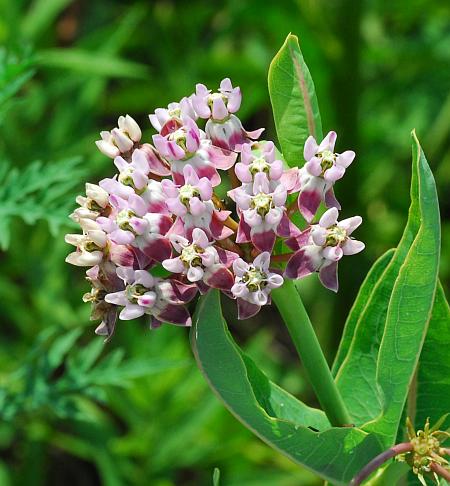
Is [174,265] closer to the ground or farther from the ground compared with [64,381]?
farther from the ground

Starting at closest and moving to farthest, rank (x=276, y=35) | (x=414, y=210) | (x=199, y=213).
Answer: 1. (x=199, y=213)
2. (x=414, y=210)
3. (x=276, y=35)

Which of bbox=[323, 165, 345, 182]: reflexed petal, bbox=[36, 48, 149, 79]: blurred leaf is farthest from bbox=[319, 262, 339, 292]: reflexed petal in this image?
bbox=[36, 48, 149, 79]: blurred leaf

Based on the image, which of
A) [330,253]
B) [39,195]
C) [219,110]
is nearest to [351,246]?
[330,253]

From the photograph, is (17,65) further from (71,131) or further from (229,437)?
(229,437)

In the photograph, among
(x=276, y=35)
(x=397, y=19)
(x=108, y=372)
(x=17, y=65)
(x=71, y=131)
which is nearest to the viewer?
(x=17, y=65)

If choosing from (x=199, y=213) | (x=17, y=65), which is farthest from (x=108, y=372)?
(x=199, y=213)

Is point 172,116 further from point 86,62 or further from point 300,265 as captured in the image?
point 86,62

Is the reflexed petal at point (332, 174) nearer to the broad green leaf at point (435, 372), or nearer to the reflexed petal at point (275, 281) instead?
the reflexed petal at point (275, 281)

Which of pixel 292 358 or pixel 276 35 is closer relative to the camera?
pixel 276 35
